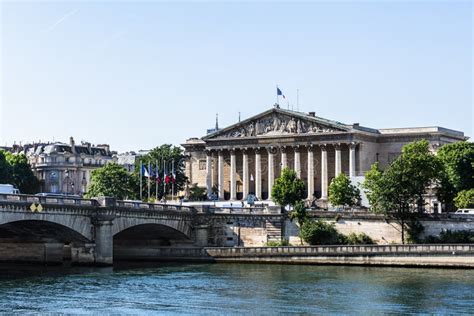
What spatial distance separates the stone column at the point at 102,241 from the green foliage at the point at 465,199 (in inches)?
1418

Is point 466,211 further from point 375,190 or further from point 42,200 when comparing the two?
point 42,200

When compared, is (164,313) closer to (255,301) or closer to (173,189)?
(255,301)

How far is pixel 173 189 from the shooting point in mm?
143250

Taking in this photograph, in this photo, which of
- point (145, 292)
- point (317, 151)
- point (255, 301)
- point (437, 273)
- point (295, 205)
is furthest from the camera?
point (317, 151)

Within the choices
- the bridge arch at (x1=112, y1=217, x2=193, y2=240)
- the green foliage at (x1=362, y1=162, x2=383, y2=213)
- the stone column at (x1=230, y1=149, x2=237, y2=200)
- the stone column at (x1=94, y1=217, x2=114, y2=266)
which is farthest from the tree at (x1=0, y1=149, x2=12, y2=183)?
the stone column at (x1=94, y1=217, x2=114, y2=266)

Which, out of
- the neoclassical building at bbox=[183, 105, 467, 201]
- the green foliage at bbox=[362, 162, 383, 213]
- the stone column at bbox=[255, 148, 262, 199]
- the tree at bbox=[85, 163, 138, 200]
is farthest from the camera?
the stone column at bbox=[255, 148, 262, 199]

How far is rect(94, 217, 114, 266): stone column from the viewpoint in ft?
281

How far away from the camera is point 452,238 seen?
90.7 meters

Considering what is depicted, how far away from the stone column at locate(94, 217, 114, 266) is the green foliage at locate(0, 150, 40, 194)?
6764 centimetres

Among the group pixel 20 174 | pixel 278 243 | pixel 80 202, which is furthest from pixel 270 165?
pixel 80 202

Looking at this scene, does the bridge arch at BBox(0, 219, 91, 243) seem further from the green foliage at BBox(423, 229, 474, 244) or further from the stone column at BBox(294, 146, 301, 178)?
the stone column at BBox(294, 146, 301, 178)

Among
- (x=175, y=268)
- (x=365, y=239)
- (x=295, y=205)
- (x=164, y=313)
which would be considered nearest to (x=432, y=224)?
(x=365, y=239)

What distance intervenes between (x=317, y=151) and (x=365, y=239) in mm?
40324

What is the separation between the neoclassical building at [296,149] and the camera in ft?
433
